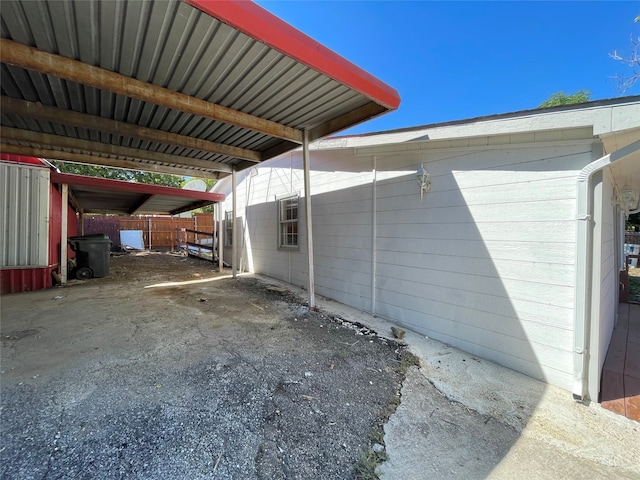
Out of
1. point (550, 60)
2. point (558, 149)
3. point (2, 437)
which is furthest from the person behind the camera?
point (550, 60)

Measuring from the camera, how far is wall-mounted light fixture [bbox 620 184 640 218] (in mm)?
3930

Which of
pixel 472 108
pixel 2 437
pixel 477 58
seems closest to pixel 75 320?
pixel 2 437

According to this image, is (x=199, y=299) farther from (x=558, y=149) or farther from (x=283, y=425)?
(x=558, y=149)

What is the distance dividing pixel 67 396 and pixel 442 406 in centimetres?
295

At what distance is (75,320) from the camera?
3721 millimetres

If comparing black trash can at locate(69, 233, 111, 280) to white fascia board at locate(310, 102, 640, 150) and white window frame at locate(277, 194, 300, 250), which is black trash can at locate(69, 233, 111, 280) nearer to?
white window frame at locate(277, 194, 300, 250)

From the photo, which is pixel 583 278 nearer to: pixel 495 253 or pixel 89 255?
pixel 495 253

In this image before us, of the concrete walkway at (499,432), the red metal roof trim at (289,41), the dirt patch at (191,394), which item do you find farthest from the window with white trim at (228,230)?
the concrete walkway at (499,432)

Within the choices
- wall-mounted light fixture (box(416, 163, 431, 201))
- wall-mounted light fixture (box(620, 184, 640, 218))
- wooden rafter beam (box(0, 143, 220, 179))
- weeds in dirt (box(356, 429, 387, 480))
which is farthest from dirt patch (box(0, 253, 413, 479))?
wall-mounted light fixture (box(620, 184, 640, 218))

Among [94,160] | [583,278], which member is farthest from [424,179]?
[94,160]

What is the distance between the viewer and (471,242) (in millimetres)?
3100

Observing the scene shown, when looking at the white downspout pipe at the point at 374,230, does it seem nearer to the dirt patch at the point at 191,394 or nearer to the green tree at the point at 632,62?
the dirt patch at the point at 191,394

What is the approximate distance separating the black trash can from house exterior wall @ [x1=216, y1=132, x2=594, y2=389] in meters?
6.45

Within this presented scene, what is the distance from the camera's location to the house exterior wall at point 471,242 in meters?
2.49
